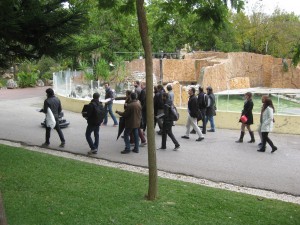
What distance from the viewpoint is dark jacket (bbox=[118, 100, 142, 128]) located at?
10055 mm

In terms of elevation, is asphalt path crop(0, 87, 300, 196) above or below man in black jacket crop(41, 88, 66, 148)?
below

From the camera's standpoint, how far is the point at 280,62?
35344mm

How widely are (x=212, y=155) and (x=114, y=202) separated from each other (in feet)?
15.8

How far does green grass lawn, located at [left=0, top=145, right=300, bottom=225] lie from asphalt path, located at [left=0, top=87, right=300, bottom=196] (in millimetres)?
1258

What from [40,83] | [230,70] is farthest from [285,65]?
[40,83]

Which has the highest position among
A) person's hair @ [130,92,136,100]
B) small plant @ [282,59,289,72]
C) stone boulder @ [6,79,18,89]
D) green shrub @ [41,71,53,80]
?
small plant @ [282,59,289,72]

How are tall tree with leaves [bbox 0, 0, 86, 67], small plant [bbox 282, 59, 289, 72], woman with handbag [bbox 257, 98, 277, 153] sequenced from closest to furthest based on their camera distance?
tall tree with leaves [bbox 0, 0, 86, 67]
woman with handbag [bbox 257, 98, 277, 153]
small plant [bbox 282, 59, 289, 72]

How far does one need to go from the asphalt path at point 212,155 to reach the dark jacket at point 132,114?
82 centimetres

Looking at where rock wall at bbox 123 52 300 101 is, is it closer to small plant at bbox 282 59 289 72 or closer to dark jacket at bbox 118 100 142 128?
small plant at bbox 282 59 289 72

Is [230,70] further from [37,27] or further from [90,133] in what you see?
[37,27]

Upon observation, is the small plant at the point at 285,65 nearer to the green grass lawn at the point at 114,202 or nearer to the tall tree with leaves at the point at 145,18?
the tall tree with leaves at the point at 145,18

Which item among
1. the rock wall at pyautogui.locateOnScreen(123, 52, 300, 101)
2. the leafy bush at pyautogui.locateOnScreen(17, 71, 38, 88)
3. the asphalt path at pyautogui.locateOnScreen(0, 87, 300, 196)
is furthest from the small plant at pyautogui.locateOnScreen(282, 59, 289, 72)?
the asphalt path at pyautogui.locateOnScreen(0, 87, 300, 196)

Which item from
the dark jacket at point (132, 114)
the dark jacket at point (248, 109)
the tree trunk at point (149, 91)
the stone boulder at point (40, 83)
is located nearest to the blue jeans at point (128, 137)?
the dark jacket at point (132, 114)

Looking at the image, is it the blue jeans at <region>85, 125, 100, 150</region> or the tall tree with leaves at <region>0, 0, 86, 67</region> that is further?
the blue jeans at <region>85, 125, 100, 150</region>
